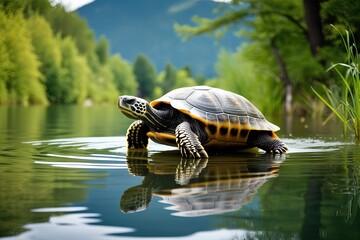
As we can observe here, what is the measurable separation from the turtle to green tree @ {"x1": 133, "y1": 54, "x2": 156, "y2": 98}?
118m

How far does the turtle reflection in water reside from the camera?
239 cm

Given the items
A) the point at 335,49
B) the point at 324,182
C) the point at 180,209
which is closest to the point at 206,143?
the point at 324,182

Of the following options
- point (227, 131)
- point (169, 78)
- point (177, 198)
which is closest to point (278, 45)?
point (227, 131)

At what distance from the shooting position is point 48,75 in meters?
57.3

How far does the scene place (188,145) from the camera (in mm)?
4855

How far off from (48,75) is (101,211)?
2238 inches

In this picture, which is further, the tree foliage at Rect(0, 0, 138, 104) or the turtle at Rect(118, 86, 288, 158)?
the tree foliage at Rect(0, 0, 138, 104)

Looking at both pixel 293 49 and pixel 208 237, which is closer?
pixel 208 237

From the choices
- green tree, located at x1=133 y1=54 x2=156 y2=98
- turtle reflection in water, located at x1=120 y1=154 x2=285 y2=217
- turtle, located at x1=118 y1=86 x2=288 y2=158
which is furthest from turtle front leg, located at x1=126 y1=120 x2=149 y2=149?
green tree, located at x1=133 y1=54 x2=156 y2=98

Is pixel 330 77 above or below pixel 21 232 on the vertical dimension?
above

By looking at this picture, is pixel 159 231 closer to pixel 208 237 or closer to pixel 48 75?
pixel 208 237

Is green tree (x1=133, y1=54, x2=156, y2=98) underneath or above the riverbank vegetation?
above

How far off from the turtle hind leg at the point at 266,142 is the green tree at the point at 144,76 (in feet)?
388

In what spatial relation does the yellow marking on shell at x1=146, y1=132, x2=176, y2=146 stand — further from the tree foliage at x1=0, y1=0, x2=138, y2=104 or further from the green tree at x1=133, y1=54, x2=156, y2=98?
the green tree at x1=133, y1=54, x2=156, y2=98
